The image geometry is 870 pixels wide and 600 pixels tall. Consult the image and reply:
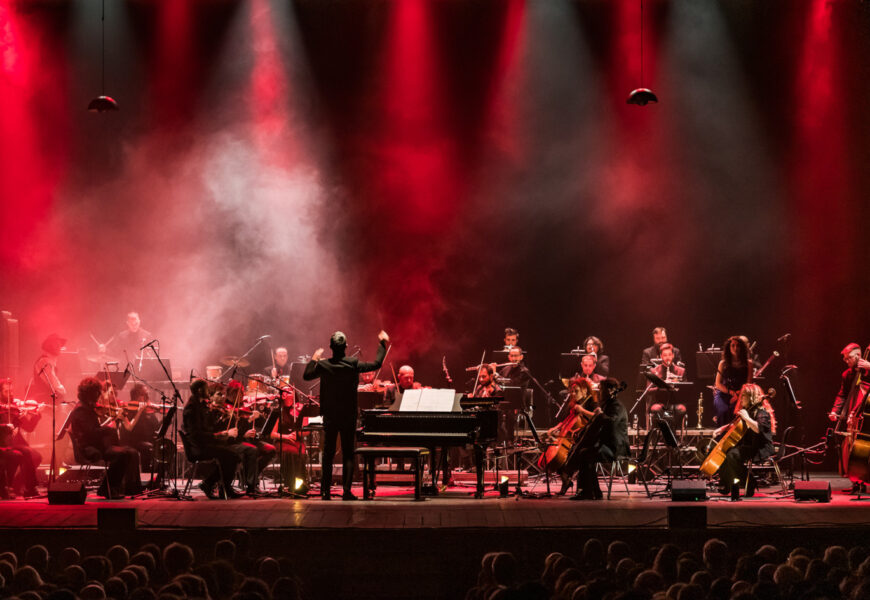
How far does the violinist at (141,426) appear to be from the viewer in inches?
416

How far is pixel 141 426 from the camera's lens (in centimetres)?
1071

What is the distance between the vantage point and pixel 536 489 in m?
10.5

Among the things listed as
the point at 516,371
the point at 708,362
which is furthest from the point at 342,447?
the point at 708,362

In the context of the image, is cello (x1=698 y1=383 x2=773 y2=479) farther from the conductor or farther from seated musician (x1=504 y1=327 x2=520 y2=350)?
seated musician (x1=504 y1=327 x2=520 y2=350)

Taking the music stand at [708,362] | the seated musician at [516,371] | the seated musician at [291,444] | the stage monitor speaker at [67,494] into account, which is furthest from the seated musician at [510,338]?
the stage monitor speaker at [67,494]

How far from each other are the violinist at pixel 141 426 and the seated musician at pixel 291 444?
1.33 meters

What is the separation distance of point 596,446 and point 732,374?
1.66 metres

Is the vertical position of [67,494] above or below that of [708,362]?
below

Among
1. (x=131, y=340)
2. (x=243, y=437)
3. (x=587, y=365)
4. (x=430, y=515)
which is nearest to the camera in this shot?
(x=430, y=515)

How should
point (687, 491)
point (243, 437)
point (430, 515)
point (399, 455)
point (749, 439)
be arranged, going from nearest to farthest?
point (430, 515)
point (687, 491)
point (399, 455)
point (749, 439)
point (243, 437)

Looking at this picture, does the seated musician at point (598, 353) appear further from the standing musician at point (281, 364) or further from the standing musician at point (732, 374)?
the standing musician at point (281, 364)

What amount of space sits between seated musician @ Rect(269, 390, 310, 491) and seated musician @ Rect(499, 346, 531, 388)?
10.1 feet

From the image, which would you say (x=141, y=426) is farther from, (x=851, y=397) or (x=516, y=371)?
(x=851, y=397)

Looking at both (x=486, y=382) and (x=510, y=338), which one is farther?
Answer: (x=510, y=338)
